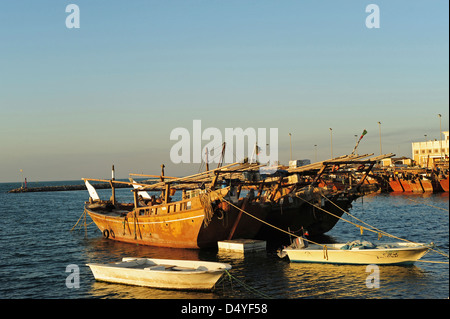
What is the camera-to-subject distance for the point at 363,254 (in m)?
29.0

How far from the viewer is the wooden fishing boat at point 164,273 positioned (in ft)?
79.7

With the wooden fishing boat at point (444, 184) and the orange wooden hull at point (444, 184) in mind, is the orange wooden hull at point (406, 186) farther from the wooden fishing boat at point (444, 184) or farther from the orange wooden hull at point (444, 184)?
the orange wooden hull at point (444, 184)

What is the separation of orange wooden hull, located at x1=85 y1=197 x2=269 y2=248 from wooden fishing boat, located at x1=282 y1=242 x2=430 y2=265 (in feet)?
22.5

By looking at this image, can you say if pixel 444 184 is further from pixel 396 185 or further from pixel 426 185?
pixel 396 185

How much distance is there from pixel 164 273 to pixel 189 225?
11.6 meters

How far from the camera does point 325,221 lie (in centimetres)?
4516

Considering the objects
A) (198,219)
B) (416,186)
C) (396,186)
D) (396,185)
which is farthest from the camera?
(396,186)

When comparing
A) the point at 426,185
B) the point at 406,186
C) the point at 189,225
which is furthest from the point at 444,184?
the point at 189,225

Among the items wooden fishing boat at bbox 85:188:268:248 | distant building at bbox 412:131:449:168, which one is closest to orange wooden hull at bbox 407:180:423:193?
distant building at bbox 412:131:449:168

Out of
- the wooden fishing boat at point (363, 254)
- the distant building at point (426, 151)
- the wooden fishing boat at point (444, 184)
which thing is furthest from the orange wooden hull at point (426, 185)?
the wooden fishing boat at point (363, 254)

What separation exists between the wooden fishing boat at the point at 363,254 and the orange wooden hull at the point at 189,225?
22.5ft
